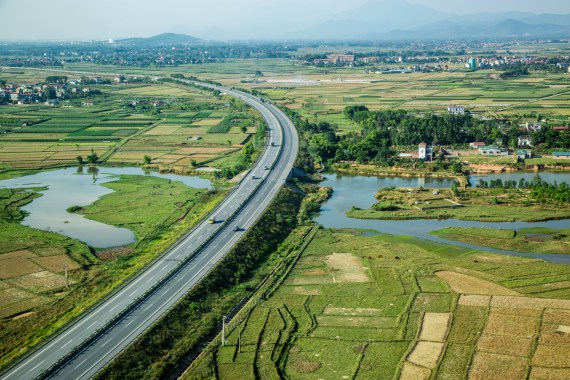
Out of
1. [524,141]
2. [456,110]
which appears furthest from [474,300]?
[456,110]

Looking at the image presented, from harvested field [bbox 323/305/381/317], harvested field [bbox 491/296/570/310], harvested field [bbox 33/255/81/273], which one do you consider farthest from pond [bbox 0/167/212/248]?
harvested field [bbox 491/296/570/310]

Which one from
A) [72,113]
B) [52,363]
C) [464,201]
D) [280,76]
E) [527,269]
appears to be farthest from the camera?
[280,76]

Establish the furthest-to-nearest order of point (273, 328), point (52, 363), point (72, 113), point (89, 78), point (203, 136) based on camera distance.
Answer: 1. point (89, 78)
2. point (72, 113)
3. point (203, 136)
4. point (273, 328)
5. point (52, 363)

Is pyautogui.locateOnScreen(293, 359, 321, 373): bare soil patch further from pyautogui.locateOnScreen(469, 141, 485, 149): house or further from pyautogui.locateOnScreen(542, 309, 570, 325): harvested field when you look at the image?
pyautogui.locateOnScreen(469, 141, 485, 149): house

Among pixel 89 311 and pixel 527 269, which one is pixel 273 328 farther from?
pixel 527 269

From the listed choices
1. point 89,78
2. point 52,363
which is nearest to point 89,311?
point 52,363

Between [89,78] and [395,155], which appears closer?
[395,155]

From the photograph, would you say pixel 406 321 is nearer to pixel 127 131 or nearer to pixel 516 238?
pixel 516 238

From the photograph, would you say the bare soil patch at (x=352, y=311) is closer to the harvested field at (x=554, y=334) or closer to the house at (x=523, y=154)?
the harvested field at (x=554, y=334)

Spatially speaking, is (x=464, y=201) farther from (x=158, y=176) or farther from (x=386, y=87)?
(x=386, y=87)
